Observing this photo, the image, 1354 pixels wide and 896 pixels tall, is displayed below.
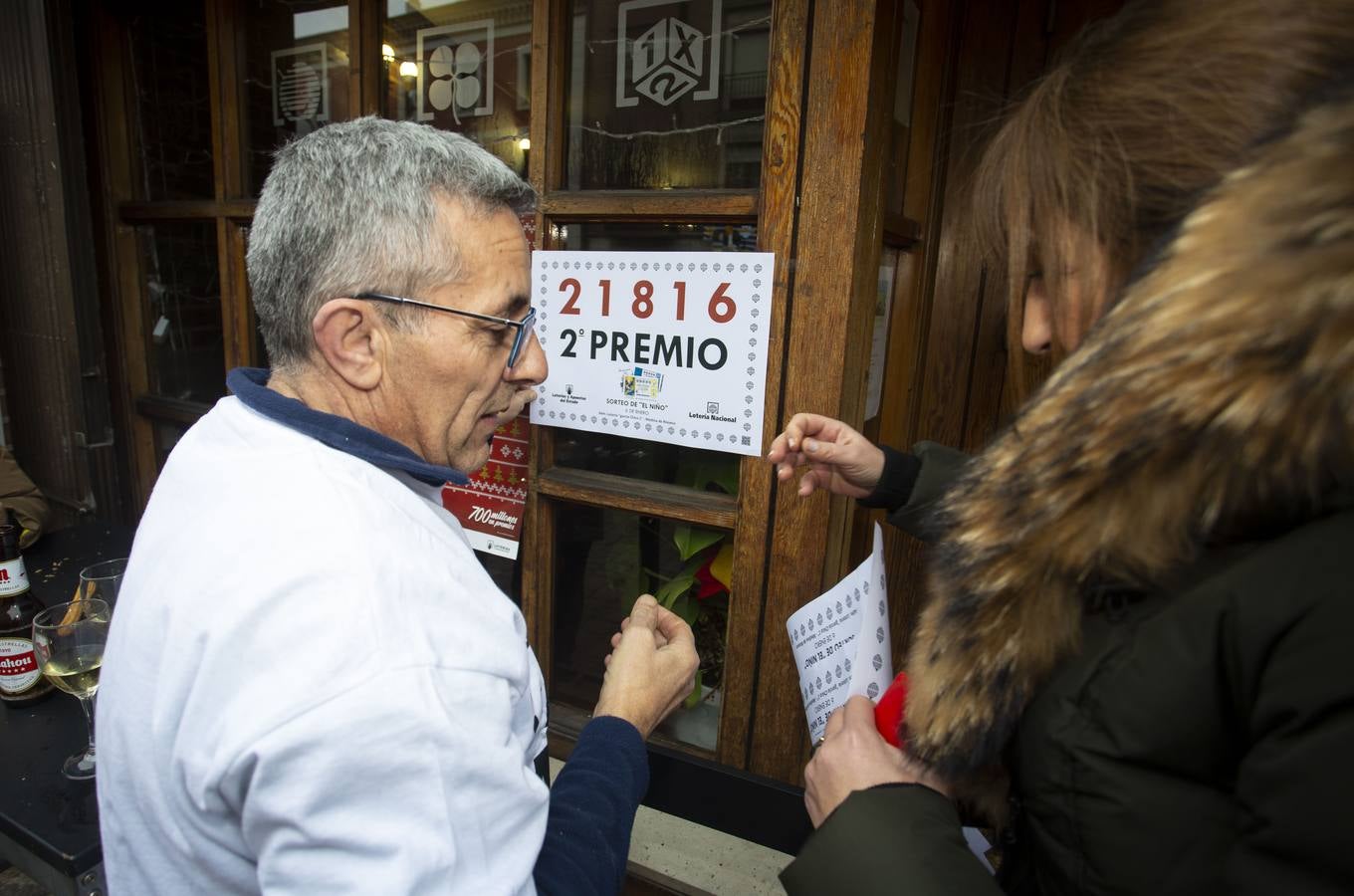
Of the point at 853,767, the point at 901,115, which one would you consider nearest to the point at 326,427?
the point at 853,767

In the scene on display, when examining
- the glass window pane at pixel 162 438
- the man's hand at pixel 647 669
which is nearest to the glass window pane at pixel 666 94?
the man's hand at pixel 647 669

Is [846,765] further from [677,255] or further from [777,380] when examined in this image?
[677,255]

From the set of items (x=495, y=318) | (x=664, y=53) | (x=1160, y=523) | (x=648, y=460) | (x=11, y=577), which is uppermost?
(x=664, y=53)

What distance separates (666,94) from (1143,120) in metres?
1.15

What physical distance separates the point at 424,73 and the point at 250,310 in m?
1.00

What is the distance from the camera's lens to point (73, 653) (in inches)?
52.1

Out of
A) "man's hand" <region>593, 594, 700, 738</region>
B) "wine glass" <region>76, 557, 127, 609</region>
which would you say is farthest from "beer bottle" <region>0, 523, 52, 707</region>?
"man's hand" <region>593, 594, 700, 738</region>

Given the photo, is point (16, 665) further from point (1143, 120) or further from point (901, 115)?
point (901, 115)

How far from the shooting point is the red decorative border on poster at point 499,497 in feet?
6.09

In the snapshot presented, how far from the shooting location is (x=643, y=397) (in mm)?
1602

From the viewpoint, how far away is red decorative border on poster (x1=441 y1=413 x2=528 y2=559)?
6.09 ft

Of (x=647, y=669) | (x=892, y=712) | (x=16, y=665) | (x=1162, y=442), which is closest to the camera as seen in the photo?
(x=1162, y=442)

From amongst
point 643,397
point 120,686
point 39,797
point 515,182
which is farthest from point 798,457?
point 39,797

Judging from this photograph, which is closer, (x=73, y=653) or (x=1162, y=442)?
(x=1162, y=442)
